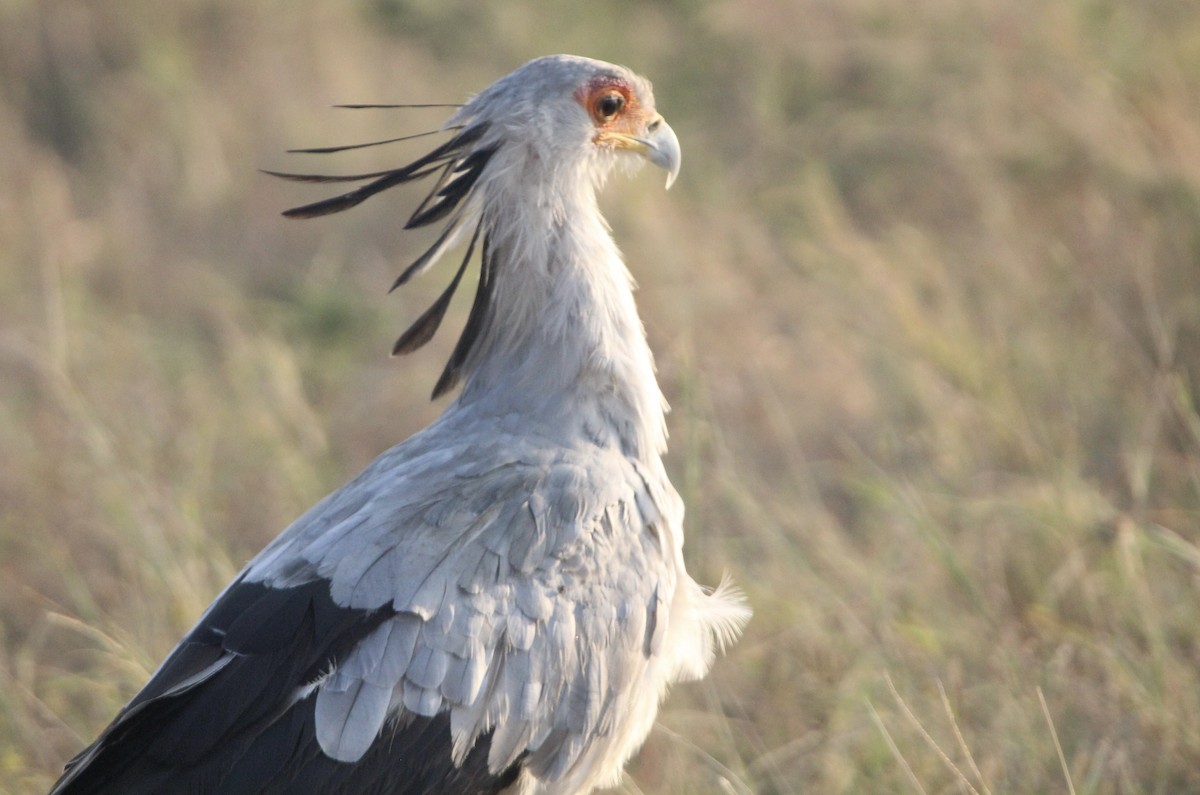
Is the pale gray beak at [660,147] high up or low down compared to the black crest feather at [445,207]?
up

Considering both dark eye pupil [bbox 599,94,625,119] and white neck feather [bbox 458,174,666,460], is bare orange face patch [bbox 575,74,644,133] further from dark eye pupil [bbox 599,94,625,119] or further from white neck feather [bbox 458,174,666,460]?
white neck feather [bbox 458,174,666,460]

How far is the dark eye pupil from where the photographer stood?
342 centimetres

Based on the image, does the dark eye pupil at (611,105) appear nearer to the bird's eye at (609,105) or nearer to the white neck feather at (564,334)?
the bird's eye at (609,105)

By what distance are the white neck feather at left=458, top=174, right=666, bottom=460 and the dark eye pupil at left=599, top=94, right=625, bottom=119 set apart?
17 cm

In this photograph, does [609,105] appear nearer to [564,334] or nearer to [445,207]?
[445,207]

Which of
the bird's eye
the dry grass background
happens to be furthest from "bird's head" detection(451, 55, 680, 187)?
the dry grass background

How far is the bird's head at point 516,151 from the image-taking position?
3.33 metres

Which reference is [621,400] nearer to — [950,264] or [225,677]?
[225,677]

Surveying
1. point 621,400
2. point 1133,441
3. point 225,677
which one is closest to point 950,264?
point 1133,441

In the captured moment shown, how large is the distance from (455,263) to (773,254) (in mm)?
1443

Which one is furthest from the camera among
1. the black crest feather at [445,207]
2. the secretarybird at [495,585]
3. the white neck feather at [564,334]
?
the black crest feather at [445,207]

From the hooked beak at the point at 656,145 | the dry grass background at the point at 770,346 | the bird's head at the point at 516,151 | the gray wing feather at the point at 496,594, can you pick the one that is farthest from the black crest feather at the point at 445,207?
the dry grass background at the point at 770,346

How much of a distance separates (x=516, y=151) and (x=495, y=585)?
110 centimetres

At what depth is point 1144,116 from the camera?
18.2 feet
